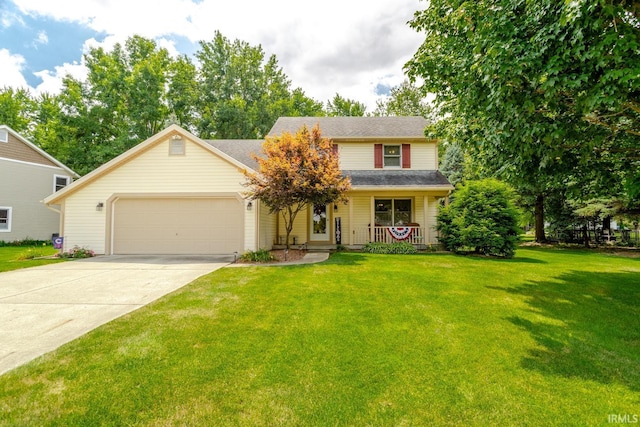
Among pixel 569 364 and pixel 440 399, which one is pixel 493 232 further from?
pixel 440 399

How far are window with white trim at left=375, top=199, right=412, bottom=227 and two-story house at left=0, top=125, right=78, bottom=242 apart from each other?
Answer: 18541 mm

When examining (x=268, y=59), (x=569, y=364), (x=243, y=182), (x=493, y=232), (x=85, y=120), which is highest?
(x=268, y=59)

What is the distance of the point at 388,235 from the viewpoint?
44.7 feet

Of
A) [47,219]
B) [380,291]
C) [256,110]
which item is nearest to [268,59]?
[256,110]

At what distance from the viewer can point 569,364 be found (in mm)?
3314

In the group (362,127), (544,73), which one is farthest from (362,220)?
(544,73)

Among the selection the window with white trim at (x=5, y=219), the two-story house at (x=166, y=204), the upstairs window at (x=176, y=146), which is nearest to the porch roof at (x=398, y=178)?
the two-story house at (x=166, y=204)

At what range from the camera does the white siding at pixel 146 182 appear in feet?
38.0

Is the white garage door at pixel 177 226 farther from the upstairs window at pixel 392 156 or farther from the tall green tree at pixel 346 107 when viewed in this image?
the tall green tree at pixel 346 107

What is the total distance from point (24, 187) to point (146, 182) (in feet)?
43.5

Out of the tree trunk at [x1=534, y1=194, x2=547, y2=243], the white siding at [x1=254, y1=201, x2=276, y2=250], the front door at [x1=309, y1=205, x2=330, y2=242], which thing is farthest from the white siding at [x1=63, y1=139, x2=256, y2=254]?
the tree trunk at [x1=534, y1=194, x2=547, y2=243]

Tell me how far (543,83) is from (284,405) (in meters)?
5.31

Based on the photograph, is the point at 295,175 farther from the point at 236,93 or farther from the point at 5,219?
the point at 236,93

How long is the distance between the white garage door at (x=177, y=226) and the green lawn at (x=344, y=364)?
19.7ft
